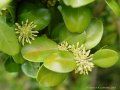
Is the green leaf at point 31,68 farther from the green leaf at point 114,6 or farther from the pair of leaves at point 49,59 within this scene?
the green leaf at point 114,6

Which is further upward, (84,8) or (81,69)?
(84,8)

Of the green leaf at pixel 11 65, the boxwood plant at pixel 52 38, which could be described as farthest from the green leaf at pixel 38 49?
the green leaf at pixel 11 65

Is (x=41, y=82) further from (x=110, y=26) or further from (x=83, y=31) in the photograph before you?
(x=110, y=26)

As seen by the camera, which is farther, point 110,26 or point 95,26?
point 110,26

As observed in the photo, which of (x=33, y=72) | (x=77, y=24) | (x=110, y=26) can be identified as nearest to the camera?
(x=77, y=24)

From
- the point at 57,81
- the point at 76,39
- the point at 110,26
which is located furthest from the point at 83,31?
the point at 110,26

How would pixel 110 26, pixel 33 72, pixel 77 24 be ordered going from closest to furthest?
pixel 77 24
pixel 33 72
pixel 110 26
